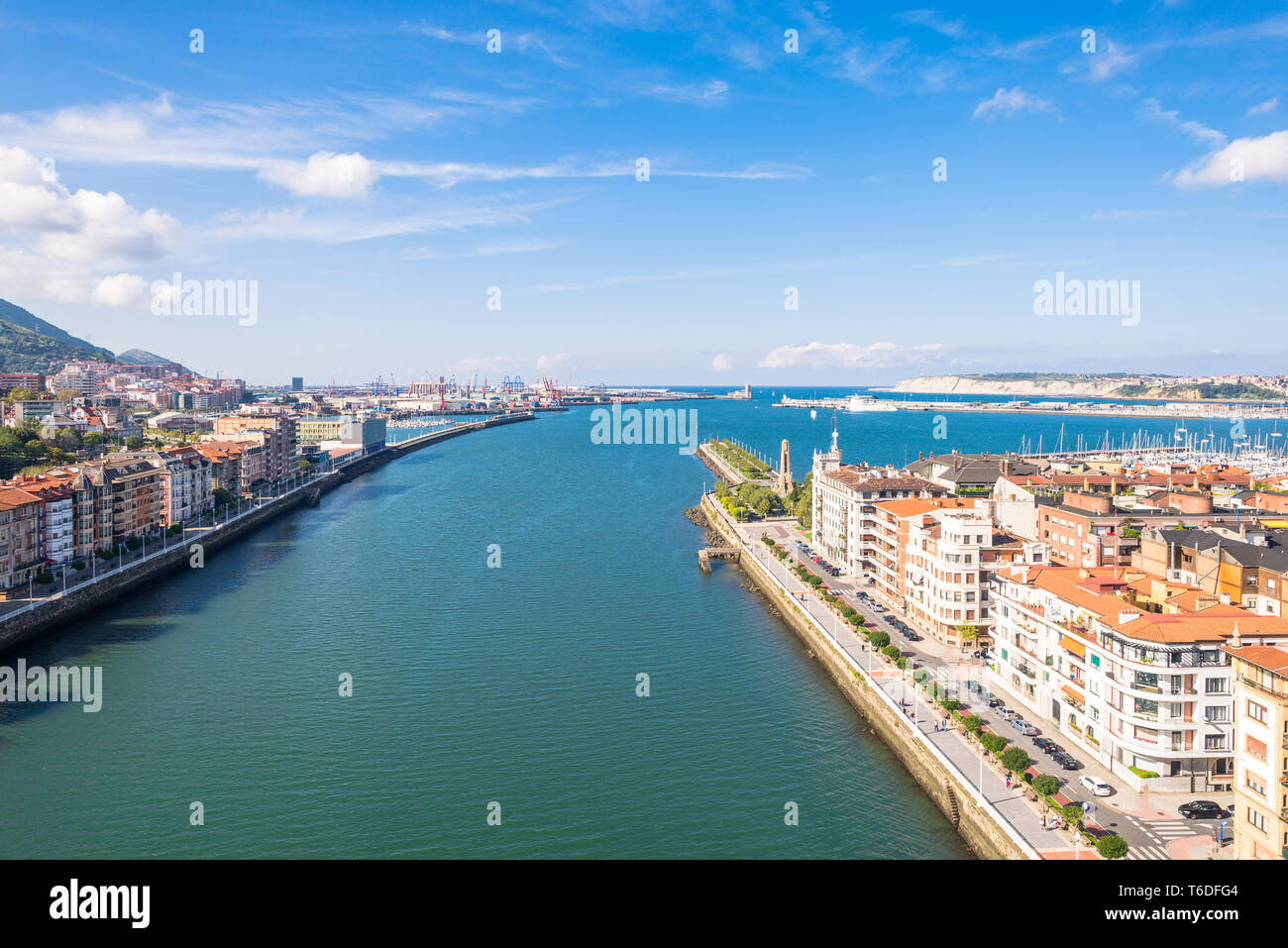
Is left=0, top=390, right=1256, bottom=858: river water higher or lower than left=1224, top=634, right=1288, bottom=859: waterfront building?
lower

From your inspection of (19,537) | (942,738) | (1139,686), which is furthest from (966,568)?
(19,537)

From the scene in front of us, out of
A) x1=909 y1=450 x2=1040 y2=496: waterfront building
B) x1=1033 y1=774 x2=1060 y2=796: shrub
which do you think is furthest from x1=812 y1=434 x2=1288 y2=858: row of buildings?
x1=909 y1=450 x2=1040 y2=496: waterfront building

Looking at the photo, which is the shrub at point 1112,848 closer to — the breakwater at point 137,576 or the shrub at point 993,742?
the shrub at point 993,742

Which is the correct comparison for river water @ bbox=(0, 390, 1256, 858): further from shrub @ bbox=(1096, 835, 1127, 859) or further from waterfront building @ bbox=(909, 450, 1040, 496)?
waterfront building @ bbox=(909, 450, 1040, 496)

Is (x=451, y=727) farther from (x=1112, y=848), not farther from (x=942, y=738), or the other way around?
(x=1112, y=848)

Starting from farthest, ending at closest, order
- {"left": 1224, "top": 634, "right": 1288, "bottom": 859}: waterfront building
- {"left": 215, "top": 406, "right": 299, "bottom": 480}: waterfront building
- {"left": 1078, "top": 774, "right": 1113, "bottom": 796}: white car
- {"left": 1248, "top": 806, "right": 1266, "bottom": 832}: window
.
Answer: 1. {"left": 215, "top": 406, "right": 299, "bottom": 480}: waterfront building
2. {"left": 1078, "top": 774, "right": 1113, "bottom": 796}: white car
3. {"left": 1248, "top": 806, "right": 1266, "bottom": 832}: window
4. {"left": 1224, "top": 634, "right": 1288, "bottom": 859}: waterfront building

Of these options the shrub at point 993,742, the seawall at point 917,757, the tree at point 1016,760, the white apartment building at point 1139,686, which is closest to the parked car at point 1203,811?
the white apartment building at point 1139,686
